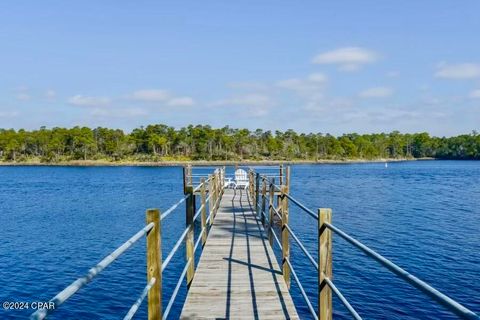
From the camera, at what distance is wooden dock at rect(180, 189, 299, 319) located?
5.65 m

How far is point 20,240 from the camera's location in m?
23.5

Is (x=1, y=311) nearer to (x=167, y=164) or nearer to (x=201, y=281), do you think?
(x=201, y=281)

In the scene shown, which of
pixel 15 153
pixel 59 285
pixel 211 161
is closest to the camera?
pixel 59 285

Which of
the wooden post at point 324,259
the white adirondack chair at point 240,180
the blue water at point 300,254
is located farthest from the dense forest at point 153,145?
the wooden post at point 324,259

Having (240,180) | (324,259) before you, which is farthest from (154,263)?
(240,180)

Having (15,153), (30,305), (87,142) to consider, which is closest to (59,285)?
(30,305)

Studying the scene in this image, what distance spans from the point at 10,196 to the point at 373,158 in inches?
5830

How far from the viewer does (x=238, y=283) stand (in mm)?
6875

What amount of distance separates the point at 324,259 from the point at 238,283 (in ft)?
9.50

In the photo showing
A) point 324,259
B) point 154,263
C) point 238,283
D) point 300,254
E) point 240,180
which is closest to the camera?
point 154,263

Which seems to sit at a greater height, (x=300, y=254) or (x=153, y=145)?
(x=153, y=145)

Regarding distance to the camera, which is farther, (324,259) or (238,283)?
(238,283)

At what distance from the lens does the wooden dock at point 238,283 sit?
18.5ft

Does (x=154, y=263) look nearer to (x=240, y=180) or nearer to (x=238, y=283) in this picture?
(x=238, y=283)
